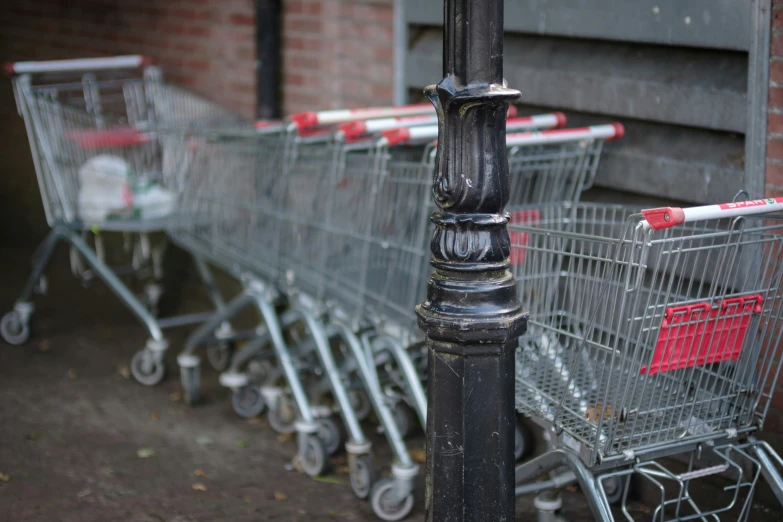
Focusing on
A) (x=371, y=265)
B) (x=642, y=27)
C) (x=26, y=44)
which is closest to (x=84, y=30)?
(x=26, y=44)

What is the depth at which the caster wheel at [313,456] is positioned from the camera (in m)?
4.42

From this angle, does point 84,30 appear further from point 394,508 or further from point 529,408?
point 529,408

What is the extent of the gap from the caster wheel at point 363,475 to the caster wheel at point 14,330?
283cm

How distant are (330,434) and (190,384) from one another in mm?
965

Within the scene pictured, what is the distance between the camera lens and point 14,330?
20.1 feet

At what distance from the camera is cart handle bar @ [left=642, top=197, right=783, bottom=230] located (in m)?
2.74

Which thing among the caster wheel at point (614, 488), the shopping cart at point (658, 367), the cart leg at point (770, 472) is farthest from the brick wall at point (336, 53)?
the cart leg at point (770, 472)

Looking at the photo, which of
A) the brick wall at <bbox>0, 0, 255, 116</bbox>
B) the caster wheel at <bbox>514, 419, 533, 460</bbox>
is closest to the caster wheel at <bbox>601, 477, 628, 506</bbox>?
the caster wheel at <bbox>514, 419, 533, 460</bbox>

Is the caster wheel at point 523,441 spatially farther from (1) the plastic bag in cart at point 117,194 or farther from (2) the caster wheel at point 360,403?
(1) the plastic bag in cart at point 117,194

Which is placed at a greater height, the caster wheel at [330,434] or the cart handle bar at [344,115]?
the cart handle bar at [344,115]

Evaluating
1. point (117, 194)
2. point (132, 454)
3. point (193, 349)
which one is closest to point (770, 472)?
point (132, 454)

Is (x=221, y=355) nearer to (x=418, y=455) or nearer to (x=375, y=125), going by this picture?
(x=418, y=455)

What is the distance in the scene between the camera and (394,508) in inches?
160

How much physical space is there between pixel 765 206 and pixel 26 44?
25.6ft
